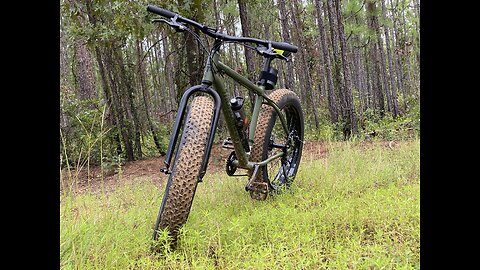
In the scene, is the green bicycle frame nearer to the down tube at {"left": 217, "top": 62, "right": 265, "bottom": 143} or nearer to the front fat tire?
the down tube at {"left": 217, "top": 62, "right": 265, "bottom": 143}

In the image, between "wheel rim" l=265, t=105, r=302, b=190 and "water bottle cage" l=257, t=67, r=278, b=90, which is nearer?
"water bottle cage" l=257, t=67, r=278, b=90

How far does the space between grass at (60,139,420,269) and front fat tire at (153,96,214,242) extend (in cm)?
11

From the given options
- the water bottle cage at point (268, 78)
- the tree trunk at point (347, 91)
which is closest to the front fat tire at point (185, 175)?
the water bottle cage at point (268, 78)

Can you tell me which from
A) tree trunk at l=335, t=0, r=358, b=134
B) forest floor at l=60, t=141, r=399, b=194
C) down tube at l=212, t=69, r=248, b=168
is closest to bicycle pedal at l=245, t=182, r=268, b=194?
down tube at l=212, t=69, r=248, b=168

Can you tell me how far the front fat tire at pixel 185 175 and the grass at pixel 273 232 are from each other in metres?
0.11

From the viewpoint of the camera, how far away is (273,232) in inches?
85.0

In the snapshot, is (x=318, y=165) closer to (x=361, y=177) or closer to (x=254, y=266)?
(x=361, y=177)

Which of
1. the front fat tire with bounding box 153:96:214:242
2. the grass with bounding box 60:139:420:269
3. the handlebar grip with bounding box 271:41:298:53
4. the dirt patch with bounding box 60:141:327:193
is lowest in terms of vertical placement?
the dirt patch with bounding box 60:141:327:193

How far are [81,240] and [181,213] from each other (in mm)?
569

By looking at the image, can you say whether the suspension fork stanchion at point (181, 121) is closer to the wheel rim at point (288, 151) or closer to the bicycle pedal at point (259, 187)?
the bicycle pedal at point (259, 187)

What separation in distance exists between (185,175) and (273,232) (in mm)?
646

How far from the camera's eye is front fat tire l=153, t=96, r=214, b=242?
205cm

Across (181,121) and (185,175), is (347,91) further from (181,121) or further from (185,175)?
(185,175)

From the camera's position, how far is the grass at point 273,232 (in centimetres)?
175
